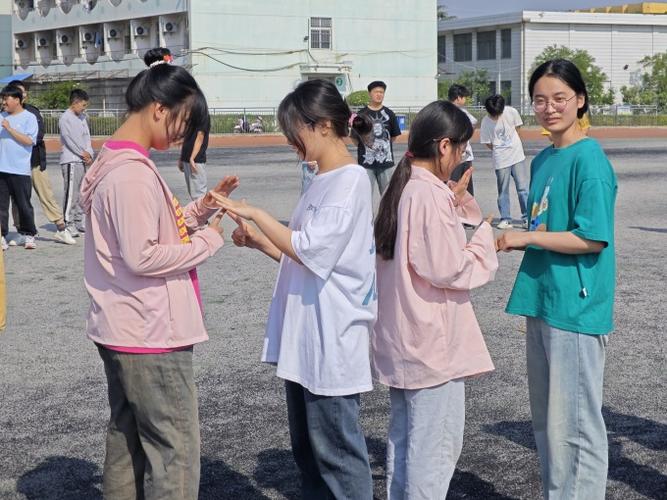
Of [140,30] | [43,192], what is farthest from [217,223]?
[140,30]

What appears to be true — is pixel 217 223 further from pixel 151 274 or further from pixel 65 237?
pixel 65 237

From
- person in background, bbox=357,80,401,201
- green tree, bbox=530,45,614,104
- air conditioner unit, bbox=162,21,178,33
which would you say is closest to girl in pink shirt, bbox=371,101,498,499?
person in background, bbox=357,80,401,201

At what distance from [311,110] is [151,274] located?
790mm

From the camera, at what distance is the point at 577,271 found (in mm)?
3838

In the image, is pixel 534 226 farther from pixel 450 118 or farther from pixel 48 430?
pixel 48 430

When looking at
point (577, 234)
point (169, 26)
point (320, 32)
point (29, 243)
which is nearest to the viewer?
point (577, 234)

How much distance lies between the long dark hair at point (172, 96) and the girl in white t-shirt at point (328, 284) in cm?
28

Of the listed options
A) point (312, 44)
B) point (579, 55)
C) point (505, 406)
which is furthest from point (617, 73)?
point (505, 406)

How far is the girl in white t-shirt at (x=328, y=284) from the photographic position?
3.50 meters

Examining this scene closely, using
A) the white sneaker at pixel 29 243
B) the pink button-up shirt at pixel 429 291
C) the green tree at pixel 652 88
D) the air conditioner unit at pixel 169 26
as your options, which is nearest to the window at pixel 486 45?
the green tree at pixel 652 88

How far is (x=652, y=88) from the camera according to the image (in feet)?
231

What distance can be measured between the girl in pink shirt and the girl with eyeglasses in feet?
0.78

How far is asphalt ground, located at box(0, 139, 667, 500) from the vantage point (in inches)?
189

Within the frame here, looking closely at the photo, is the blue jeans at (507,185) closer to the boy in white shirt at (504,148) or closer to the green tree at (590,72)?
the boy in white shirt at (504,148)
